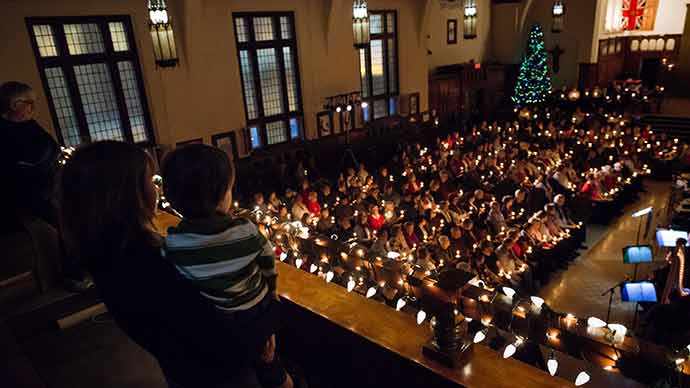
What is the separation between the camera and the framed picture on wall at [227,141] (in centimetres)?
1117

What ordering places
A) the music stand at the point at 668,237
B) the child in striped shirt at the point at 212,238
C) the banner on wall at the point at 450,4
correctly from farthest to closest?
the banner on wall at the point at 450,4 → the music stand at the point at 668,237 → the child in striped shirt at the point at 212,238

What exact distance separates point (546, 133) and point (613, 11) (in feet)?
34.6

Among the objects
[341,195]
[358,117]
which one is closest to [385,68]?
[358,117]

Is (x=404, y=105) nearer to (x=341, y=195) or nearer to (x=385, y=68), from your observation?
(x=385, y=68)

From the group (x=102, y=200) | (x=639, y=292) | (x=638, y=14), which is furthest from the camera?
(x=638, y=14)

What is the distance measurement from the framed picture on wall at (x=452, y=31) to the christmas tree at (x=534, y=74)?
3.46 meters

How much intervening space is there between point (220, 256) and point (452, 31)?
17.7m

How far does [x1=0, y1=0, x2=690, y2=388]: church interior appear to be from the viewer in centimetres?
154

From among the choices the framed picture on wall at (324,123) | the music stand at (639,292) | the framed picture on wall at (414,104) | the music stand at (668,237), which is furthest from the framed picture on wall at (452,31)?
the music stand at (639,292)

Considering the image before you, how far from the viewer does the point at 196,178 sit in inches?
57.9

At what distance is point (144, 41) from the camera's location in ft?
31.9

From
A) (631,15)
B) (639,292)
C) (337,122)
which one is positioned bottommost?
(639,292)

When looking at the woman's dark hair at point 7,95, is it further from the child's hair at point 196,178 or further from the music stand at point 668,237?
the music stand at point 668,237

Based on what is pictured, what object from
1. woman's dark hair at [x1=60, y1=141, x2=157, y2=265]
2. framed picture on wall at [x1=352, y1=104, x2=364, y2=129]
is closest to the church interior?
woman's dark hair at [x1=60, y1=141, x2=157, y2=265]
